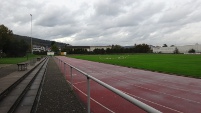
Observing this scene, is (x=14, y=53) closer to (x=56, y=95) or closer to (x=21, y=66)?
(x=21, y=66)

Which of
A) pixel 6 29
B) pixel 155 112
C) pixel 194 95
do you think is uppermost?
pixel 6 29

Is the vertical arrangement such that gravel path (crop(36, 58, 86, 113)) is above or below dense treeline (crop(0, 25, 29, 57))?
below

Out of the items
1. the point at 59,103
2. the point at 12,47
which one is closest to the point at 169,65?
the point at 59,103

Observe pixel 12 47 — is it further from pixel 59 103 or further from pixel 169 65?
pixel 59 103

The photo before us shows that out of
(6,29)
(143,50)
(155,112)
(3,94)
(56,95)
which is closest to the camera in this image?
(155,112)

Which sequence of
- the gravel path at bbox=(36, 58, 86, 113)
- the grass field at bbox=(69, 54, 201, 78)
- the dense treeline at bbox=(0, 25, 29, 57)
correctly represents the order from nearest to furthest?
the gravel path at bbox=(36, 58, 86, 113)
the grass field at bbox=(69, 54, 201, 78)
the dense treeline at bbox=(0, 25, 29, 57)

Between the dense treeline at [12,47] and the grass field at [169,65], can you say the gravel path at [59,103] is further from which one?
the dense treeline at [12,47]

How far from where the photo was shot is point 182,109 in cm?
680

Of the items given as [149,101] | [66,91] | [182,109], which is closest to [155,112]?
[182,109]

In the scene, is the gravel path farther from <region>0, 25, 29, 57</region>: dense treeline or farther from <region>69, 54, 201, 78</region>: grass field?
<region>0, 25, 29, 57</region>: dense treeline

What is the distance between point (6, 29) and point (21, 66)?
56805mm

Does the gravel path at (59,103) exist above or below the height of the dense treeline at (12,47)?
below

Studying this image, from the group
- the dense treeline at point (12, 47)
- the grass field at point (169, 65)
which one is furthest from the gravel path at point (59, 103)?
the dense treeline at point (12, 47)

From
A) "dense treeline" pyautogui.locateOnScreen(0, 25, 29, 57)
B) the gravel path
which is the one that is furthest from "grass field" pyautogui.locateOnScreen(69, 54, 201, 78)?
"dense treeline" pyautogui.locateOnScreen(0, 25, 29, 57)
